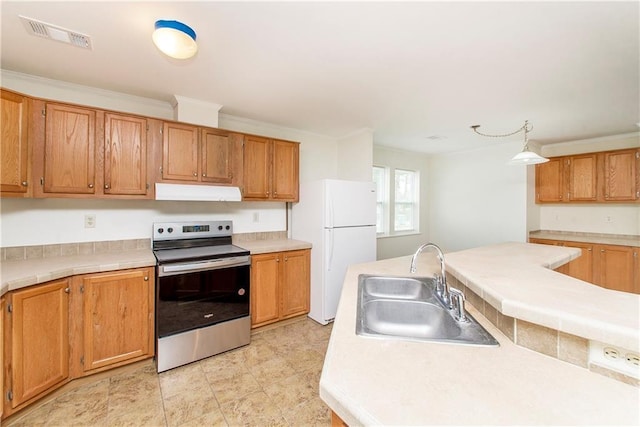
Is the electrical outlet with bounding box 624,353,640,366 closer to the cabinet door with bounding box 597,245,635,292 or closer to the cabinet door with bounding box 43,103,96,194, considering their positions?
the cabinet door with bounding box 43,103,96,194

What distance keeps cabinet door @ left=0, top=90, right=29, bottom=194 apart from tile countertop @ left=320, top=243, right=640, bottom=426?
96.3 inches

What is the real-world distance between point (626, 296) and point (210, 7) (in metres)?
2.30

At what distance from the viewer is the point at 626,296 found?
3.28 feet

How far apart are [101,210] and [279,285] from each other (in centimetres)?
184

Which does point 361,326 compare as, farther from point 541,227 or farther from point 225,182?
point 541,227

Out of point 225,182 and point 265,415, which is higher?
point 225,182

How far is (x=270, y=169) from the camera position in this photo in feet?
10.3

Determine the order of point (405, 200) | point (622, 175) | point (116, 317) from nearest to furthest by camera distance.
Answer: point (116, 317)
point (622, 175)
point (405, 200)

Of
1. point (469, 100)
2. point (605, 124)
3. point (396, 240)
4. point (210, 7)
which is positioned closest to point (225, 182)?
point (210, 7)

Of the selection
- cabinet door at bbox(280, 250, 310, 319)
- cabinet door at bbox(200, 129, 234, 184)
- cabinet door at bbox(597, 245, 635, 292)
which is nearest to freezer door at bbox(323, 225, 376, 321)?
cabinet door at bbox(280, 250, 310, 319)

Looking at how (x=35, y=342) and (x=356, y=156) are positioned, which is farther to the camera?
(x=356, y=156)

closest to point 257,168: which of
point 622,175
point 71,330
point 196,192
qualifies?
point 196,192

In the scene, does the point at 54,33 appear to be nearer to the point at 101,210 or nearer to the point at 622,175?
the point at 101,210

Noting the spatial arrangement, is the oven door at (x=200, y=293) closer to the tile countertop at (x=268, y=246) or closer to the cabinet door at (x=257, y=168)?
the tile countertop at (x=268, y=246)
